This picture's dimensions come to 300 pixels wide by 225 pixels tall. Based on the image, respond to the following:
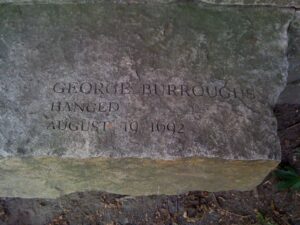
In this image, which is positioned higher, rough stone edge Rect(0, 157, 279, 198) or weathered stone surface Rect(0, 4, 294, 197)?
weathered stone surface Rect(0, 4, 294, 197)

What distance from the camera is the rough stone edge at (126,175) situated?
1.62m

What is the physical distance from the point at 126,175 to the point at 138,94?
1.15 feet

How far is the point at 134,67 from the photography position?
171 centimetres

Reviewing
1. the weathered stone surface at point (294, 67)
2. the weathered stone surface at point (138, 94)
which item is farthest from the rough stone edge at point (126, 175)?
the weathered stone surface at point (294, 67)

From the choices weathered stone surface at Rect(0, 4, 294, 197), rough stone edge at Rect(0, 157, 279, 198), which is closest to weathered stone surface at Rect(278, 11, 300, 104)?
weathered stone surface at Rect(0, 4, 294, 197)

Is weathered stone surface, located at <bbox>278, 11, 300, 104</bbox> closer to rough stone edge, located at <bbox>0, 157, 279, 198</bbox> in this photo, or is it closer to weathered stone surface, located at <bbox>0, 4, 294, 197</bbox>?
weathered stone surface, located at <bbox>0, 4, 294, 197</bbox>

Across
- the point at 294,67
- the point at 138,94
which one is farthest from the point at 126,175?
the point at 294,67

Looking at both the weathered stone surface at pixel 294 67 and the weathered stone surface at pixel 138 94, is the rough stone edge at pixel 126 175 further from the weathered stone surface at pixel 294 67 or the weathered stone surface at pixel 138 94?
the weathered stone surface at pixel 294 67

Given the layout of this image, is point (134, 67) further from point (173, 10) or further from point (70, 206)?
point (70, 206)

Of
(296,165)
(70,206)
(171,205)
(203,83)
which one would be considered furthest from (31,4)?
(296,165)

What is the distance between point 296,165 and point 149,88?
1.07 meters

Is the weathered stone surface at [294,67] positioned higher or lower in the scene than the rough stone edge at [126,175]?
higher

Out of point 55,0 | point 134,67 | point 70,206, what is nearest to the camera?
point 134,67

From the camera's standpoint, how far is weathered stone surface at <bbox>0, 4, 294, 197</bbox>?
158cm
